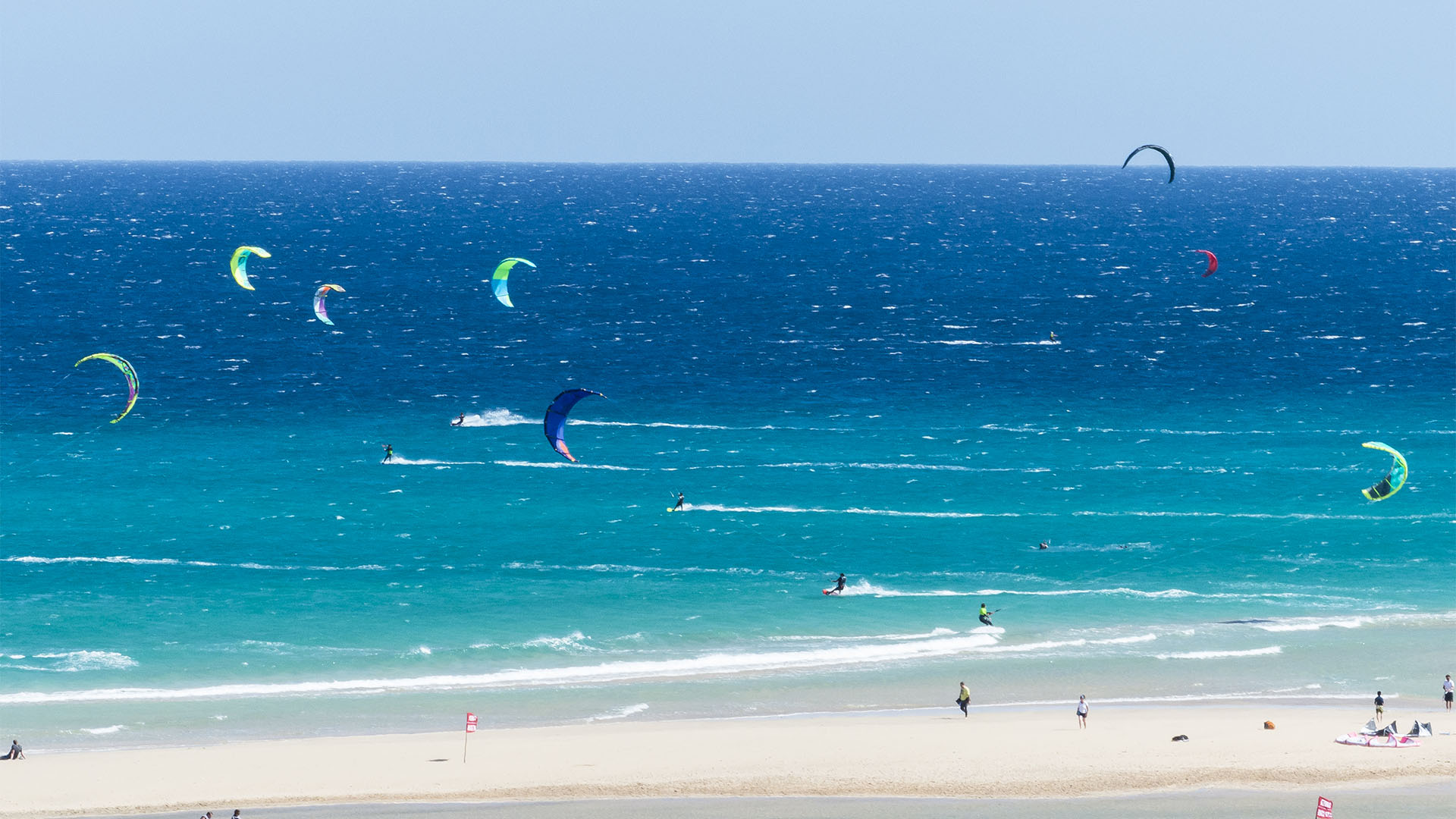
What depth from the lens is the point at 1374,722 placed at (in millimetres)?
36125

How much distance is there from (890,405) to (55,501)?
38.0 m

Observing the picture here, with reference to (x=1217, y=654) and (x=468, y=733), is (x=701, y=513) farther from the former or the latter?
(x=468, y=733)

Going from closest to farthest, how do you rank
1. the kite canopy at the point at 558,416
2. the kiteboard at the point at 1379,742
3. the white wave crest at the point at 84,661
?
1. the kiteboard at the point at 1379,742
2. the white wave crest at the point at 84,661
3. the kite canopy at the point at 558,416

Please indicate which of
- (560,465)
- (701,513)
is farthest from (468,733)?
(560,465)

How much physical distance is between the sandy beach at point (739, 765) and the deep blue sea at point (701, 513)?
2.71 meters

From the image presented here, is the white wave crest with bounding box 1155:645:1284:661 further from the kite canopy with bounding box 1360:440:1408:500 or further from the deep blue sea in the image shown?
the kite canopy with bounding box 1360:440:1408:500

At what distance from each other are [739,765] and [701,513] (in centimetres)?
2539

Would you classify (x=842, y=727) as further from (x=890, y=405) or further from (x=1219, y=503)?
(x=890, y=405)

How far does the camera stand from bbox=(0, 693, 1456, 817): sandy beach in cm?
3244

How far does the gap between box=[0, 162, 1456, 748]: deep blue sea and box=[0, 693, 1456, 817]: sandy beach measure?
2705 millimetres

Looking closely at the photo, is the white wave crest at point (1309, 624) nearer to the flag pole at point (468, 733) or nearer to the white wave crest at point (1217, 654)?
the white wave crest at point (1217, 654)

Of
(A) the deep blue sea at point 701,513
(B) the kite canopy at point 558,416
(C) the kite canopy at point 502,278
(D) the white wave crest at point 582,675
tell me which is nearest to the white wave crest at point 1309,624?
(A) the deep blue sea at point 701,513

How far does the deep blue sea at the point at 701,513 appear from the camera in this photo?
4234 cm

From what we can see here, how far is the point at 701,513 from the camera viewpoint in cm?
5912
